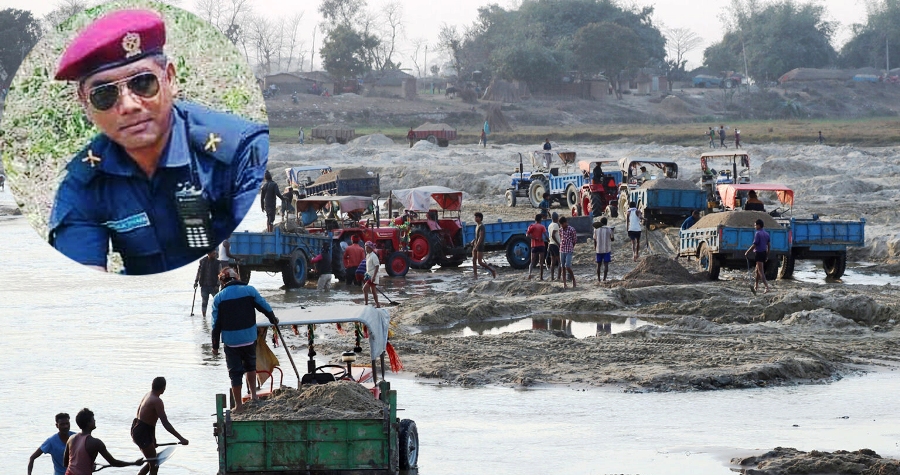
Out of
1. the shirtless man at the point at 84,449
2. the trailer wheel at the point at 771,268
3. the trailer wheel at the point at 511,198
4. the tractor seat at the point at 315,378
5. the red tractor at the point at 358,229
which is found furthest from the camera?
the trailer wheel at the point at 511,198

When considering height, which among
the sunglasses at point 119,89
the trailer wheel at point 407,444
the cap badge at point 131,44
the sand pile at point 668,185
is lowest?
the trailer wheel at point 407,444

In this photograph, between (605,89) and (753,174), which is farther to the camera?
(605,89)

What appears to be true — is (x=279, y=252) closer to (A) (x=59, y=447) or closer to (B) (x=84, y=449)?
(A) (x=59, y=447)

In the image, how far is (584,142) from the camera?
75.4m

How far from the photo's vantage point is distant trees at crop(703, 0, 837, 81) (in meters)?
125

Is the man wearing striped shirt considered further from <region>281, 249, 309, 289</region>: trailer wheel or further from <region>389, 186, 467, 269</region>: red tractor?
<region>281, 249, 309, 289</region>: trailer wheel

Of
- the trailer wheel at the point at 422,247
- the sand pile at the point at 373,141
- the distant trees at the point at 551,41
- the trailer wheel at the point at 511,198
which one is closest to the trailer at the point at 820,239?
the trailer wheel at the point at 422,247

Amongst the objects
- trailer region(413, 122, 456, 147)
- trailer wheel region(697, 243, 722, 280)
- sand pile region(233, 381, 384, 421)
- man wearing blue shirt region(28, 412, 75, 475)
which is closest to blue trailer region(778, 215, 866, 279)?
trailer wheel region(697, 243, 722, 280)

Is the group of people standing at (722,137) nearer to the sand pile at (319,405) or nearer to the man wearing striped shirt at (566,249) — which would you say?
the man wearing striped shirt at (566,249)

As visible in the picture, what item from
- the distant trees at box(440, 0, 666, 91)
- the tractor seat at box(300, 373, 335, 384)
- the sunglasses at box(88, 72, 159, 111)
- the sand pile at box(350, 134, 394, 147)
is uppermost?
the distant trees at box(440, 0, 666, 91)

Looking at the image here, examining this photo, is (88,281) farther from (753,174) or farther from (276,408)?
(753,174)

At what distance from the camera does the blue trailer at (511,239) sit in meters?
27.0

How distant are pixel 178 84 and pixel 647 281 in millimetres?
18830

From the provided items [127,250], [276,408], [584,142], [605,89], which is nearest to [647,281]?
[276,408]
